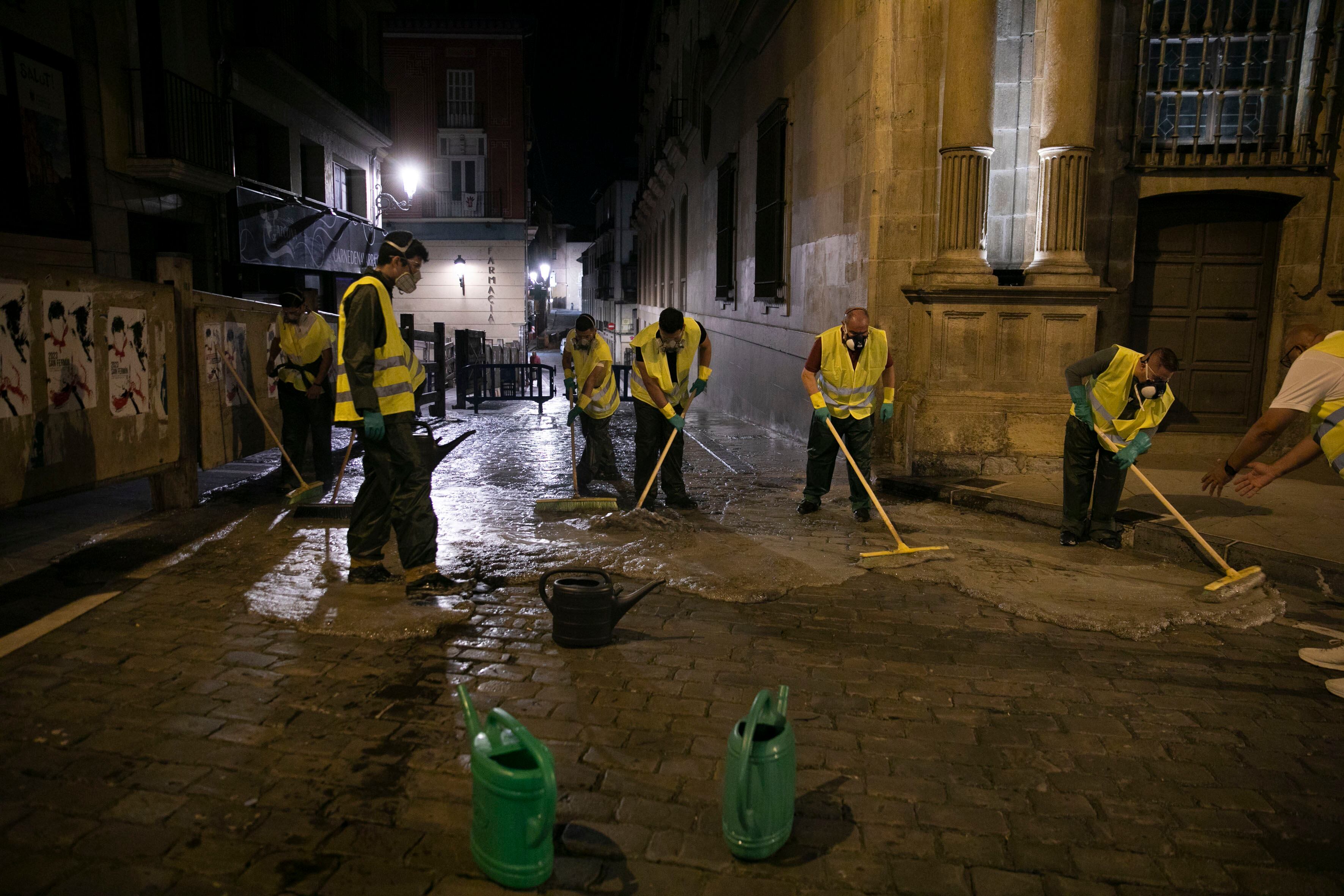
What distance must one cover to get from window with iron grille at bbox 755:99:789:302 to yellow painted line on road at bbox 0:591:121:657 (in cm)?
922

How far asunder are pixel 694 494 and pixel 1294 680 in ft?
16.2

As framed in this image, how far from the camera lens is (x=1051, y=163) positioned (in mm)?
8578

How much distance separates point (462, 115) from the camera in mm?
32844

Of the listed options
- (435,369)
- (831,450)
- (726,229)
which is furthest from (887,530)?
(726,229)

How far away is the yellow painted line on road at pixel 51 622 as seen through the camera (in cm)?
426

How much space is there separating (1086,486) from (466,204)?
2964 cm

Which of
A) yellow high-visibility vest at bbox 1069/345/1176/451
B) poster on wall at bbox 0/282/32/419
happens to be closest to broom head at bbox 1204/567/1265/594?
yellow high-visibility vest at bbox 1069/345/1176/451

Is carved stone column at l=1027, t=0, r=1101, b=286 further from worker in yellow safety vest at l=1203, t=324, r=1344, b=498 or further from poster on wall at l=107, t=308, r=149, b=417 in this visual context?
poster on wall at l=107, t=308, r=149, b=417

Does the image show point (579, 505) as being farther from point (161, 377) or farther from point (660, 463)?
point (161, 377)

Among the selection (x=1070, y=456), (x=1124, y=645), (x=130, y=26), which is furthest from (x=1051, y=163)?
(x=130, y=26)

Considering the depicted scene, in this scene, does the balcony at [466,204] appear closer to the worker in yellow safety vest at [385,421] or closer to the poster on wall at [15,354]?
the poster on wall at [15,354]

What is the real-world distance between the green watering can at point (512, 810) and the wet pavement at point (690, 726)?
0.34 feet

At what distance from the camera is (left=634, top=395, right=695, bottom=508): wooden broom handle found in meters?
7.28

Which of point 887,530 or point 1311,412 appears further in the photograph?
point 887,530
